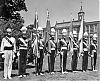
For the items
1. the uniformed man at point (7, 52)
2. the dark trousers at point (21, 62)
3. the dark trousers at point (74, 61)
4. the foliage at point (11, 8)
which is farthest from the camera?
the foliage at point (11, 8)

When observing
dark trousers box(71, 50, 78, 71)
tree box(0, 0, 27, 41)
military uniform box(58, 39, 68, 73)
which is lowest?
dark trousers box(71, 50, 78, 71)

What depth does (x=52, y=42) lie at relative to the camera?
9.99 metres

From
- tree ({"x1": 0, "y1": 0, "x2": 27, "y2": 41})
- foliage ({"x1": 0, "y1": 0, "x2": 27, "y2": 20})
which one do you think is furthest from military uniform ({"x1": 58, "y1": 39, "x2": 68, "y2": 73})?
foliage ({"x1": 0, "y1": 0, "x2": 27, "y2": 20})

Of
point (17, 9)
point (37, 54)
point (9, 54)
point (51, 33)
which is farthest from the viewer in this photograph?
point (17, 9)

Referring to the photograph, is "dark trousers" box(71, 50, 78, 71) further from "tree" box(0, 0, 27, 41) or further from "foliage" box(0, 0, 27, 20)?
"foliage" box(0, 0, 27, 20)

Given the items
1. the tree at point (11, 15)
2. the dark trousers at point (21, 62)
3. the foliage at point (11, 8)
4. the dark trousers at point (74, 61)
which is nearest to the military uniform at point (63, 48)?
the dark trousers at point (74, 61)

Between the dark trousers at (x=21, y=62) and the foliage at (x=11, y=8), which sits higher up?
the foliage at (x=11, y=8)

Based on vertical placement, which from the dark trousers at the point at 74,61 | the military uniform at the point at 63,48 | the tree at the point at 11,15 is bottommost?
the dark trousers at the point at 74,61

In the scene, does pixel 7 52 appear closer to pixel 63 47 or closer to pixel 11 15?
pixel 63 47

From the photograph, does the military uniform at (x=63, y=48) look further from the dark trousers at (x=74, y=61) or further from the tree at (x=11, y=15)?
the tree at (x=11, y=15)

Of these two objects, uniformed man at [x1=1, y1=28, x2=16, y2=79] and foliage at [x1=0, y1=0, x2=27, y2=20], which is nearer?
uniformed man at [x1=1, y1=28, x2=16, y2=79]

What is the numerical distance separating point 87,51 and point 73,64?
1.26 metres

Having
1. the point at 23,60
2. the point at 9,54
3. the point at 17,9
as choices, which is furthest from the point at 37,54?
the point at 17,9

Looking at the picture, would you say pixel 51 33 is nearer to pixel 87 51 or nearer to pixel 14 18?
pixel 87 51
